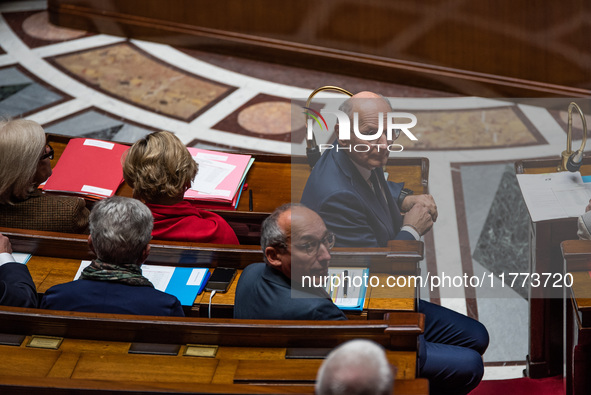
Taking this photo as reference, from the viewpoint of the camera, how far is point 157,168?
9.86ft

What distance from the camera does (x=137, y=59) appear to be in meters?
6.62

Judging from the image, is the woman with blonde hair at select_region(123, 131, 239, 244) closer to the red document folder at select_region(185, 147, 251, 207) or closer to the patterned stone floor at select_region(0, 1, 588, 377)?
the red document folder at select_region(185, 147, 251, 207)

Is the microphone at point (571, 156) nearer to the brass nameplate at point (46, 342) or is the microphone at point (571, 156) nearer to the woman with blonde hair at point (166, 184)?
the woman with blonde hair at point (166, 184)

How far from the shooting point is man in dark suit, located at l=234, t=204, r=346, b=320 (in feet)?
8.00

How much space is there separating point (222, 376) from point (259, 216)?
47.4 inches

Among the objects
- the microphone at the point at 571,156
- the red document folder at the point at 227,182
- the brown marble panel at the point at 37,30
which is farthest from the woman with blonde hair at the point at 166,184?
the brown marble panel at the point at 37,30

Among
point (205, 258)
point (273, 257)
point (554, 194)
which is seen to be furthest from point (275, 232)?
point (554, 194)

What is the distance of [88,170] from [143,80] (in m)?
2.82

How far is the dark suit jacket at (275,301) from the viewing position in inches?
94.8

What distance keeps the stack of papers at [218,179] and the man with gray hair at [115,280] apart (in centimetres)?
99

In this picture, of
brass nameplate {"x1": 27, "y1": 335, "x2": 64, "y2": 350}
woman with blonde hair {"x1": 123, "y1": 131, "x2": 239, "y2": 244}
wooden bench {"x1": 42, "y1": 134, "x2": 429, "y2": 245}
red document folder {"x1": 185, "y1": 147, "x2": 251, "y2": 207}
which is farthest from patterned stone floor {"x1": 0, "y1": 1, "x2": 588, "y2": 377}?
brass nameplate {"x1": 27, "y1": 335, "x2": 64, "y2": 350}

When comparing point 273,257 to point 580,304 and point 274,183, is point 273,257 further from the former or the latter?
point 274,183


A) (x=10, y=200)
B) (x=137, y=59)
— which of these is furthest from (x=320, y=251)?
(x=137, y=59)

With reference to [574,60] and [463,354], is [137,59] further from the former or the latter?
[463,354]
